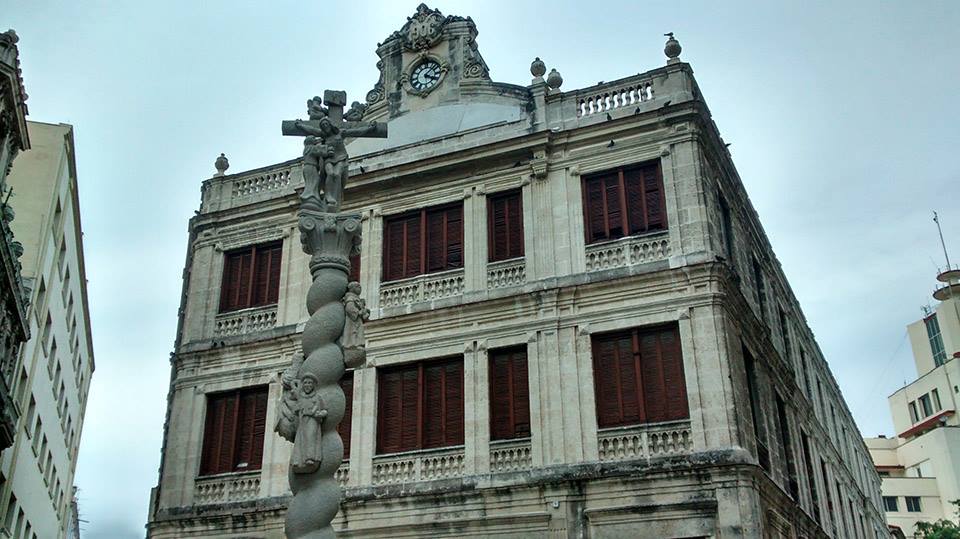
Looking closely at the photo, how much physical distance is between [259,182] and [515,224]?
7691 millimetres

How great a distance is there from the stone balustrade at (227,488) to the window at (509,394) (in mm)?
5811

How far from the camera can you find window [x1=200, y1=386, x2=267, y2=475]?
22.0m

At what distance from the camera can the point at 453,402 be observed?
20.6 metres

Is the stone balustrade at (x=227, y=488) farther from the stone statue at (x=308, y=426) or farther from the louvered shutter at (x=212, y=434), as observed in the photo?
the stone statue at (x=308, y=426)

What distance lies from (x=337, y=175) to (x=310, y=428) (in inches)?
141

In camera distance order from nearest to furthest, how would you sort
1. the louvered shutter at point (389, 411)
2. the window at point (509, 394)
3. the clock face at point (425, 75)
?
the window at point (509, 394), the louvered shutter at point (389, 411), the clock face at point (425, 75)

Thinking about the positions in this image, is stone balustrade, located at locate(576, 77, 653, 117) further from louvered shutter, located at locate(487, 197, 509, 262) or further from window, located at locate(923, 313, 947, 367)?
window, located at locate(923, 313, 947, 367)

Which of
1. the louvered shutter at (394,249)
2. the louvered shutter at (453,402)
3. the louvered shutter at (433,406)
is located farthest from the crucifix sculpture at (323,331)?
the louvered shutter at (394,249)

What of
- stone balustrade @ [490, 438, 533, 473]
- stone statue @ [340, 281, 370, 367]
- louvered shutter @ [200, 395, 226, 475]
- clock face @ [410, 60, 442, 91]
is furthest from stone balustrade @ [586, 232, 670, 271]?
stone statue @ [340, 281, 370, 367]

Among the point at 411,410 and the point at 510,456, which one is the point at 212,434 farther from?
the point at 510,456

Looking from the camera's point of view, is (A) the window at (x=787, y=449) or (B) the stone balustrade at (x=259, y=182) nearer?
(A) the window at (x=787, y=449)

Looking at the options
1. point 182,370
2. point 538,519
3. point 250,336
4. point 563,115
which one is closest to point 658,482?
point 538,519

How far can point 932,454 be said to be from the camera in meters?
68.4

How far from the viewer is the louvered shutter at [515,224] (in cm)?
2158
